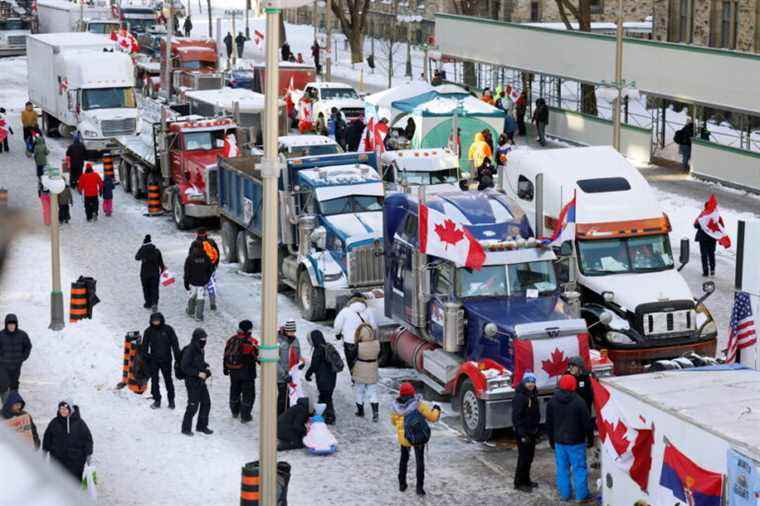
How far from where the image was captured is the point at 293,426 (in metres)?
15.6

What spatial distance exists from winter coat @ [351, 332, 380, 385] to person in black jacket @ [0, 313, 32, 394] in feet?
14.0

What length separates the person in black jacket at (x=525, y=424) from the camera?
14062 millimetres

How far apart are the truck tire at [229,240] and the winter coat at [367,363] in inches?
389

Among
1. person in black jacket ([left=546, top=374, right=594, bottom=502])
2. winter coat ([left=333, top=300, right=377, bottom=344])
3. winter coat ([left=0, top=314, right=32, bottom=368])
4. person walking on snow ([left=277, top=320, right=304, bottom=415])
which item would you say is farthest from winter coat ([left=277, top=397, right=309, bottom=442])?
winter coat ([left=0, top=314, right=32, bottom=368])

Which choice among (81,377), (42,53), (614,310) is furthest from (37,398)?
(42,53)

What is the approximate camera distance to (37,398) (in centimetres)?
1725

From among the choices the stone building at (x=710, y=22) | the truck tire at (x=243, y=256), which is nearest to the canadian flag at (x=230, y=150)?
the truck tire at (x=243, y=256)

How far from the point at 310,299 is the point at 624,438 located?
10416mm

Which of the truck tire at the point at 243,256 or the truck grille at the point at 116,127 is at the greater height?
the truck grille at the point at 116,127

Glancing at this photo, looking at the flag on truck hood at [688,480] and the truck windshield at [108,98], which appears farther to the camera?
the truck windshield at [108,98]

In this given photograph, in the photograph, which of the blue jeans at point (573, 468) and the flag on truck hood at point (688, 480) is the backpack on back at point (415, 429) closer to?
the blue jeans at point (573, 468)

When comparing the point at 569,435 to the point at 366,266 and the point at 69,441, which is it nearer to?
the point at 69,441

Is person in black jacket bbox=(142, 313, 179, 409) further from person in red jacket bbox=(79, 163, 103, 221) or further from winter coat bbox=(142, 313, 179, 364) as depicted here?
person in red jacket bbox=(79, 163, 103, 221)

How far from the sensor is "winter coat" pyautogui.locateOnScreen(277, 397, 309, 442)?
1562 cm
